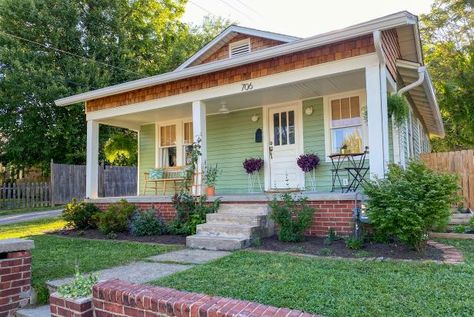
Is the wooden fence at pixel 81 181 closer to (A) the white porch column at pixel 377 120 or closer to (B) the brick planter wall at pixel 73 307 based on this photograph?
(A) the white porch column at pixel 377 120

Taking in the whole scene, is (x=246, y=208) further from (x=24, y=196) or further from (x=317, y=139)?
(x=24, y=196)

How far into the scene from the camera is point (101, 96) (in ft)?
29.2

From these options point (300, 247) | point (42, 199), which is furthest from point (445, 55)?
point (42, 199)

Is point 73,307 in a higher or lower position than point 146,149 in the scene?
lower

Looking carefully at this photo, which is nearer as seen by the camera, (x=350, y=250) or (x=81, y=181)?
(x=350, y=250)

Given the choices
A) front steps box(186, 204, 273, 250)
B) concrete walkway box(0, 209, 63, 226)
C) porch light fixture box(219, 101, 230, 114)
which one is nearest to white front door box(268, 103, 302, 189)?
porch light fixture box(219, 101, 230, 114)

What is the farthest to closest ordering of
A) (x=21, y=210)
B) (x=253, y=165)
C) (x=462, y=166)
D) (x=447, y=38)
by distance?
(x=447, y=38), (x=21, y=210), (x=253, y=165), (x=462, y=166)

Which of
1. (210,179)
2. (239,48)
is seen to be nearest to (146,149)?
(239,48)

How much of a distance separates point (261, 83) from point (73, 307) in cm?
497

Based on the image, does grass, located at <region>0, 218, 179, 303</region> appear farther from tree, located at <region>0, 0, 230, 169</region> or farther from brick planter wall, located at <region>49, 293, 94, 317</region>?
tree, located at <region>0, 0, 230, 169</region>

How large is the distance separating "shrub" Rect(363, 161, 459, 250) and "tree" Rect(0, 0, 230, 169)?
1510cm

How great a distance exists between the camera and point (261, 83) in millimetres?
6719

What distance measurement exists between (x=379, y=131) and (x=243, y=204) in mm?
2534

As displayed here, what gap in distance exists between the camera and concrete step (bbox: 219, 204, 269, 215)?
241 inches
